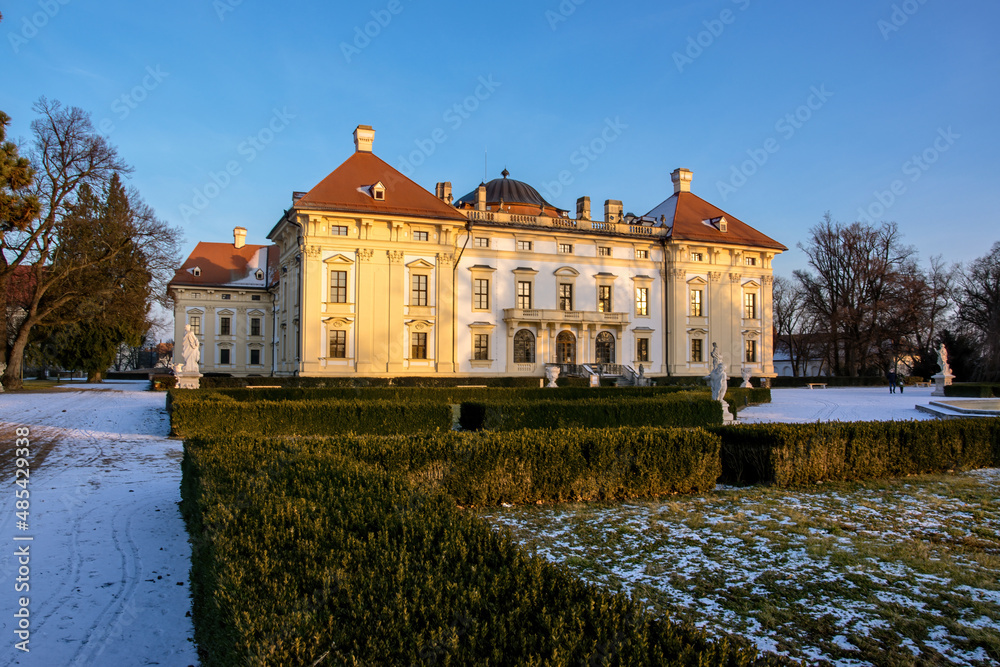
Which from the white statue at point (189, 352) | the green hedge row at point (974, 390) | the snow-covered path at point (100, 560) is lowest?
the snow-covered path at point (100, 560)

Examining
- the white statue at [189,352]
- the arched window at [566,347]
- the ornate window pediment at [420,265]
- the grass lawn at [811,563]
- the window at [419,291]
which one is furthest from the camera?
the arched window at [566,347]

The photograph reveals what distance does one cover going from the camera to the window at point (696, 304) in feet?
130

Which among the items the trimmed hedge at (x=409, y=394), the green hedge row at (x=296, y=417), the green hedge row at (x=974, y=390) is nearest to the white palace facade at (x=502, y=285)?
the green hedge row at (x=974, y=390)

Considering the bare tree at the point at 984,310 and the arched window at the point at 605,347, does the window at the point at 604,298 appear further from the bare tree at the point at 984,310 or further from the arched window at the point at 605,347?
the bare tree at the point at 984,310

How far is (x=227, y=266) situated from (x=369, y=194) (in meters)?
22.1

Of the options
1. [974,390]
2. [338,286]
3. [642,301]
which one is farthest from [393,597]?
[642,301]

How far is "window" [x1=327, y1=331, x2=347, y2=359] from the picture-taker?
32.4 meters

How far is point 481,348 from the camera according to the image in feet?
117

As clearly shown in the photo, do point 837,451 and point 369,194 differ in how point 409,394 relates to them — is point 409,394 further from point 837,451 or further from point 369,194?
point 369,194

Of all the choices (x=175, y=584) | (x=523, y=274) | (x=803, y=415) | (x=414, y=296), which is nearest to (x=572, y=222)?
(x=523, y=274)

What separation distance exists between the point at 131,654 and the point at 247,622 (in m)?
1.98

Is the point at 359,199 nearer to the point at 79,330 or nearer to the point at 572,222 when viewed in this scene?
the point at 572,222

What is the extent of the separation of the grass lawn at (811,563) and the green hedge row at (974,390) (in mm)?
23014

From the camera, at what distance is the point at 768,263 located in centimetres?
4153
